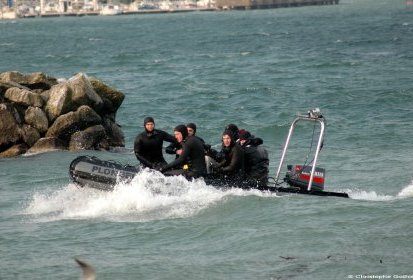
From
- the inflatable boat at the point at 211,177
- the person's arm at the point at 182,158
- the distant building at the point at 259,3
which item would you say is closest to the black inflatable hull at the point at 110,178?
the inflatable boat at the point at 211,177

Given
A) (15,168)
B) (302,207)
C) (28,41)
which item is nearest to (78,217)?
(302,207)

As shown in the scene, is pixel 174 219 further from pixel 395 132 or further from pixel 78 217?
pixel 395 132

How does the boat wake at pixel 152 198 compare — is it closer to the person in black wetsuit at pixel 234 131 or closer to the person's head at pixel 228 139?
the person's head at pixel 228 139

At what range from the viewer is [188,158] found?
16.8 meters

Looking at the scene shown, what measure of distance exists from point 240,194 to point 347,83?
23744mm

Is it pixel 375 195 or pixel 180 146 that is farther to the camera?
pixel 375 195

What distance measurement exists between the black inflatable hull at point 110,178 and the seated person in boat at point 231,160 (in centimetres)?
15

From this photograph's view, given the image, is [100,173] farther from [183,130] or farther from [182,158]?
[183,130]

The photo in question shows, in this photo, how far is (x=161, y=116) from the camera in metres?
32.4

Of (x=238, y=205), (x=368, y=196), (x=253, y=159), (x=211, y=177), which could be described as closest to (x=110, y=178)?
(x=211, y=177)

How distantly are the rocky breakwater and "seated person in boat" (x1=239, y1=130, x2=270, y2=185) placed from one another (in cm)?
784

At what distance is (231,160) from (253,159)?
1.73 feet

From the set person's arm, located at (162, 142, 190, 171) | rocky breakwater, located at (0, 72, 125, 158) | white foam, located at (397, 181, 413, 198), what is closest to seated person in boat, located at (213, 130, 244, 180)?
person's arm, located at (162, 142, 190, 171)

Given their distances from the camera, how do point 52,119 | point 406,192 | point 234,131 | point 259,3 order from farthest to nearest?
point 259,3, point 52,119, point 406,192, point 234,131
